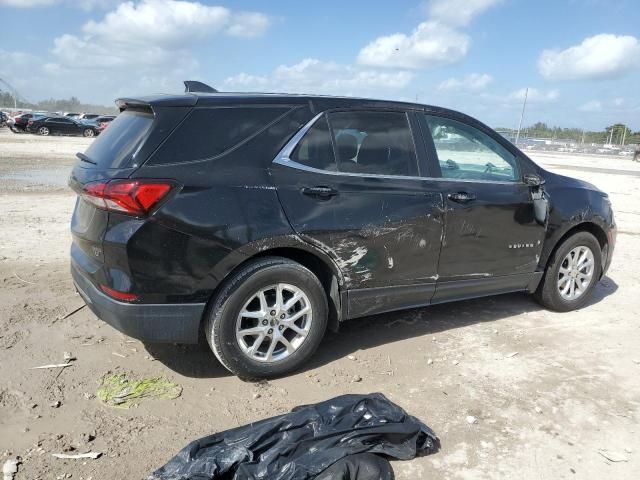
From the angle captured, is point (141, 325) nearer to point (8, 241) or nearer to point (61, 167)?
point (8, 241)

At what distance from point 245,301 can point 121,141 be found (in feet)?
4.21

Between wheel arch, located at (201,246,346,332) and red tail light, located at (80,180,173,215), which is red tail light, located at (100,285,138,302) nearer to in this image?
red tail light, located at (80,180,173,215)

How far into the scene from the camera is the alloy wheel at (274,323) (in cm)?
353

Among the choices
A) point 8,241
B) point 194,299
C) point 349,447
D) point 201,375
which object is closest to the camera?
point 349,447

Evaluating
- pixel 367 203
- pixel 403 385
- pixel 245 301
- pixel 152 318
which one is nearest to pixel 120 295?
pixel 152 318

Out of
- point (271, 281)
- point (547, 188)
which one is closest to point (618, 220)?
point (547, 188)

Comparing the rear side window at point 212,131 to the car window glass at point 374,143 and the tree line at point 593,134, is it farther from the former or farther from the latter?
the tree line at point 593,134

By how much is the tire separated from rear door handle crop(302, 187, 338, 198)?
8.12ft

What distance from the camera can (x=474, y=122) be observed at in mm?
4535

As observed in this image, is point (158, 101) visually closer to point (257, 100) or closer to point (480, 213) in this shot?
point (257, 100)

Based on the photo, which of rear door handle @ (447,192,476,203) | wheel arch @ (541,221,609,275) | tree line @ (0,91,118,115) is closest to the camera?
rear door handle @ (447,192,476,203)

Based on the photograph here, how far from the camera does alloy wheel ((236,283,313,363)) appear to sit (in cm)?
353

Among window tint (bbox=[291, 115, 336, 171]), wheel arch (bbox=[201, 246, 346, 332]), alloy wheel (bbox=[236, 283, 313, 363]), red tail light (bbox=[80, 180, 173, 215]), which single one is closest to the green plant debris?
alloy wheel (bbox=[236, 283, 313, 363])

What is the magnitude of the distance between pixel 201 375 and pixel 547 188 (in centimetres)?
333
